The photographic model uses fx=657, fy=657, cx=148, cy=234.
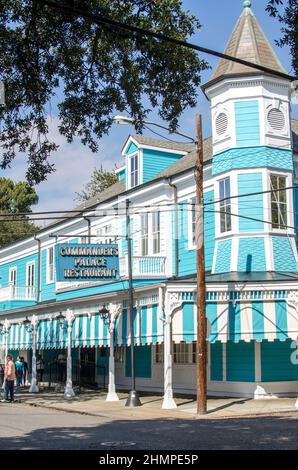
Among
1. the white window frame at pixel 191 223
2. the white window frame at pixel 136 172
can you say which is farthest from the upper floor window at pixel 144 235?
the white window frame at pixel 191 223

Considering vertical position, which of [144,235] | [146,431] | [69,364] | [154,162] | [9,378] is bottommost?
[146,431]

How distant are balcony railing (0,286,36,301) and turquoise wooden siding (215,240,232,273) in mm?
16907

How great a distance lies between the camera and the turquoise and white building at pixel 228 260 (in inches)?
811

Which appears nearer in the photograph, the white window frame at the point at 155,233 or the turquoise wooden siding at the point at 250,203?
the turquoise wooden siding at the point at 250,203

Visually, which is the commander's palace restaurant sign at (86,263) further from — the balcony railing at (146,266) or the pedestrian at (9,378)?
the pedestrian at (9,378)

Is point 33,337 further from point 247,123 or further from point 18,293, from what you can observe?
point 247,123

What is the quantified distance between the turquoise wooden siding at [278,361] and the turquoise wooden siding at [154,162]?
10385mm

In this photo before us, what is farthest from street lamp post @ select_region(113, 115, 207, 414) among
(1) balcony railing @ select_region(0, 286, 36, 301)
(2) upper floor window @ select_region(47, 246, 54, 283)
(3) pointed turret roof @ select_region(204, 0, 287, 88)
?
(1) balcony railing @ select_region(0, 286, 36, 301)

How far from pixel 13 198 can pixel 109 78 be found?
4960 cm

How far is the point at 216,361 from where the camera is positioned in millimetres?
23000

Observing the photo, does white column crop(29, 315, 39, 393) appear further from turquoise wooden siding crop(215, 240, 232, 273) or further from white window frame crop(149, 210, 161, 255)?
turquoise wooden siding crop(215, 240, 232, 273)

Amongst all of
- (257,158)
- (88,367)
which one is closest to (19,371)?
(88,367)

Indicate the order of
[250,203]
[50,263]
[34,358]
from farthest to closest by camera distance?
[50,263], [34,358], [250,203]

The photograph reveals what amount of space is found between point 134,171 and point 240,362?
11.2 meters
